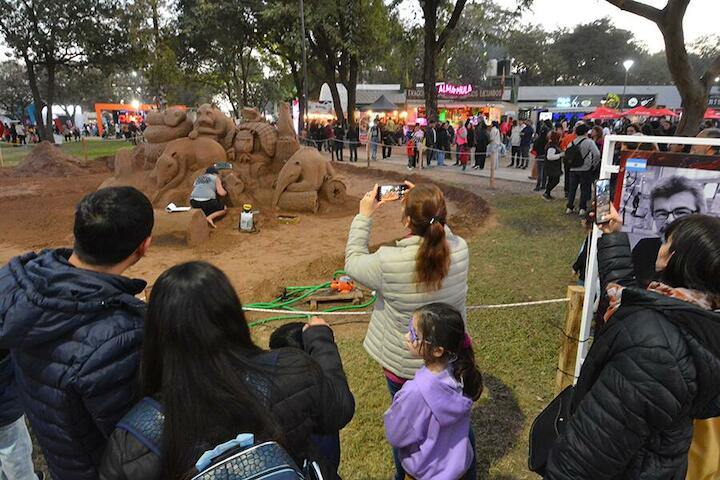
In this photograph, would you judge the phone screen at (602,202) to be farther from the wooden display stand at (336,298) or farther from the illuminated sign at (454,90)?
the illuminated sign at (454,90)

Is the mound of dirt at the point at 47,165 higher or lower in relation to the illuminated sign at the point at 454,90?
lower

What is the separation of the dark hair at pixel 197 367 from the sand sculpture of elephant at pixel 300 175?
9431 mm

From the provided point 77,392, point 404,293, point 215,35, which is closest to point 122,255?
point 77,392

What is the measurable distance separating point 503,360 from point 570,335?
Answer: 0.96 meters

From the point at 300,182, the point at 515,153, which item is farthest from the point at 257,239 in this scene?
the point at 515,153

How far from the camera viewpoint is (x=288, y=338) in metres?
1.85

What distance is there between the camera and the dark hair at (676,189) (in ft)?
9.34

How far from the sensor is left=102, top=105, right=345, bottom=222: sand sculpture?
1032cm

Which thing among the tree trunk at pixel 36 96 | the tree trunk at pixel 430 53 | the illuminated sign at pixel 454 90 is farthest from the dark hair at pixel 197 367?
the illuminated sign at pixel 454 90

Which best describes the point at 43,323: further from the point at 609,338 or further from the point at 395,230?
the point at 395,230

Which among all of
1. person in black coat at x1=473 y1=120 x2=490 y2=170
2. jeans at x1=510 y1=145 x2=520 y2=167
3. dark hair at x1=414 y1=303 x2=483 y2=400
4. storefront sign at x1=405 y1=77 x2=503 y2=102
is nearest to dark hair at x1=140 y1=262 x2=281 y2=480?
dark hair at x1=414 y1=303 x2=483 y2=400

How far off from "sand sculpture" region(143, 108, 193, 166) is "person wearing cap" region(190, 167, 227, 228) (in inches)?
92.6

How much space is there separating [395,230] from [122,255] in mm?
7805

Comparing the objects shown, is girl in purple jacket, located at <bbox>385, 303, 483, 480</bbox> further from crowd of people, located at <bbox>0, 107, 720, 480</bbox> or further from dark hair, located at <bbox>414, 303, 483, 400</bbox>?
crowd of people, located at <bbox>0, 107, 720, 480</bbox>
